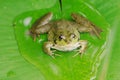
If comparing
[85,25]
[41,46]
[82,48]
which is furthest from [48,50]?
[85,25]

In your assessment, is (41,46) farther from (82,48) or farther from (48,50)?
(82,48)

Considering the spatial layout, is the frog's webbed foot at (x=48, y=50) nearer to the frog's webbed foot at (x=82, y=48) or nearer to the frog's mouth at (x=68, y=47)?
the frog's mouth at (x=68, y=47)

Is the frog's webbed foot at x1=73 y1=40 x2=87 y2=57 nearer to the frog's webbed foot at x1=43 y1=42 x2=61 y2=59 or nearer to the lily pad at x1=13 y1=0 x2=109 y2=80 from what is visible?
the lily pad at x1=13 y1=0 x2=109 y2=80

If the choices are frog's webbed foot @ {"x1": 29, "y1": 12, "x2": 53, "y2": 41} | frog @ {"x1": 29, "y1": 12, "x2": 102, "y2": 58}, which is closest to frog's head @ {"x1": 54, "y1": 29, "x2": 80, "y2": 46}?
frog @ {"x1": 29, "y1": 12, "x2": 102, "y2": 58}

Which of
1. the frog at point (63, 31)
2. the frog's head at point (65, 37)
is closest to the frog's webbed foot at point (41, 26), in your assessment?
the frog at point (63, 31)

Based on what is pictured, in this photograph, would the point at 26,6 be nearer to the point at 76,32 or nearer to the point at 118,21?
the point at 76,32

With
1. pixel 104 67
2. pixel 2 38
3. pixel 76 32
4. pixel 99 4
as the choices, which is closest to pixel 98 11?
pixel 99 4
